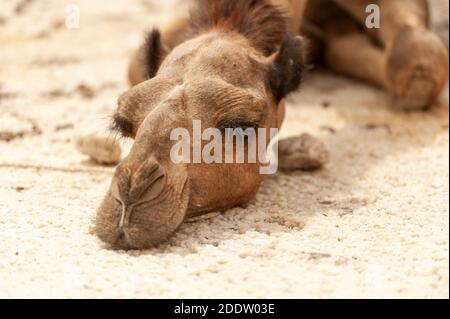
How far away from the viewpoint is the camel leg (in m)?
5.61

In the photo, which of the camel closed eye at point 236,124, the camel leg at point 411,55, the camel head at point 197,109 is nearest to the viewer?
the camel head at point 197,109

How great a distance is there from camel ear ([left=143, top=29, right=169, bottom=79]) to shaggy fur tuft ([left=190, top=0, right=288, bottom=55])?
0.22 metres

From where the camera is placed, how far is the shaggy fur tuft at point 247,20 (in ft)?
13.6

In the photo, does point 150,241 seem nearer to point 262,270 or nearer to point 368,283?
point 262,270

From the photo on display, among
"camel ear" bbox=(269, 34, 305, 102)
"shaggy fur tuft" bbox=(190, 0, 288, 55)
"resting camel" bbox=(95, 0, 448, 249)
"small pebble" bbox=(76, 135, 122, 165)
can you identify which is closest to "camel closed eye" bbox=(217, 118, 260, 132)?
"resting camel" bbox=(95, 0, 448, 249)

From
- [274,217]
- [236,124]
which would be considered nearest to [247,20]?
[236,124]

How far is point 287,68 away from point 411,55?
207cm

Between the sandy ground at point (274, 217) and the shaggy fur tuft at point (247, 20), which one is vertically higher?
the shaggy fur tuft at point (247, 20)

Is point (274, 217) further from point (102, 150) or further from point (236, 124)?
point (102, 150)

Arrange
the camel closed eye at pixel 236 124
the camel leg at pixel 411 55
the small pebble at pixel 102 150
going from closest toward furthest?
the camel closed eye at pixel 236 124 < the small pebble at pixel 102 150 < the camel leg at pixel 411 55

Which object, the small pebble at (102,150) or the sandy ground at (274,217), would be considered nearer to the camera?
the sandy ground at (274,217)

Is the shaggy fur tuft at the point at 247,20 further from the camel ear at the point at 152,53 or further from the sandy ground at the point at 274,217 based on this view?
the sandy ground at the point at 274,217

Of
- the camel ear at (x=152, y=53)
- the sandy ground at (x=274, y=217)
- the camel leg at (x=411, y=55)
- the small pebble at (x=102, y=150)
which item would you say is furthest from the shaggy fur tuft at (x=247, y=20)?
the camel leg at (x=411, y=55)

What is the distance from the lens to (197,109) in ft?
10.9
